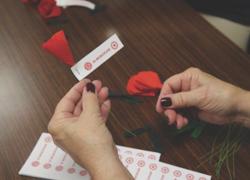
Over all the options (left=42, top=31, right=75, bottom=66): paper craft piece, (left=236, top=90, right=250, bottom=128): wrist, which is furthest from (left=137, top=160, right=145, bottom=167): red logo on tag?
(left=42, top=31, right=75, bottom=66): paper craft piece

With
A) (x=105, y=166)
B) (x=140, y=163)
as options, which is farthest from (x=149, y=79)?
(x=105, y=166)

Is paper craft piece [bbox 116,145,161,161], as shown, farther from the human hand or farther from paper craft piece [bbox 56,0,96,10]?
paper craft piece [bbox 56,0,96,10]

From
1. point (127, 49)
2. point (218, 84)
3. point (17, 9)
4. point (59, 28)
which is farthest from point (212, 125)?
point (17, 9)

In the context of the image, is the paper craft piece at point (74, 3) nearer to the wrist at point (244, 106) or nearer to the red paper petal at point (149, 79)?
the red paper petal at point (149, 79)

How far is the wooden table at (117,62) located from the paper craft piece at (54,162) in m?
0.02

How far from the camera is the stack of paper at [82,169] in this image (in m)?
0.89

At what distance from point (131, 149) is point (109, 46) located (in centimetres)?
38

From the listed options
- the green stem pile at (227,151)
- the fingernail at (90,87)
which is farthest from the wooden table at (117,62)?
A: the fingernail at (90,87)

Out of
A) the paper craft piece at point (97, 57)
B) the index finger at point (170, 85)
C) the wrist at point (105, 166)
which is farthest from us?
Result: the paper craft piece at point (97, 57)

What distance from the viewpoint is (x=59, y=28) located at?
4.02ft

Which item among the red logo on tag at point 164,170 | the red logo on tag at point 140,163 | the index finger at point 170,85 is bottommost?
the red logo on tag at point 164,170

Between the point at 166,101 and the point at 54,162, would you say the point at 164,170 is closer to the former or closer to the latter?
the point at 166,101

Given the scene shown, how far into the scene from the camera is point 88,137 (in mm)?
780

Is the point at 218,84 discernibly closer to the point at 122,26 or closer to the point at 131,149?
the point at 131,149
